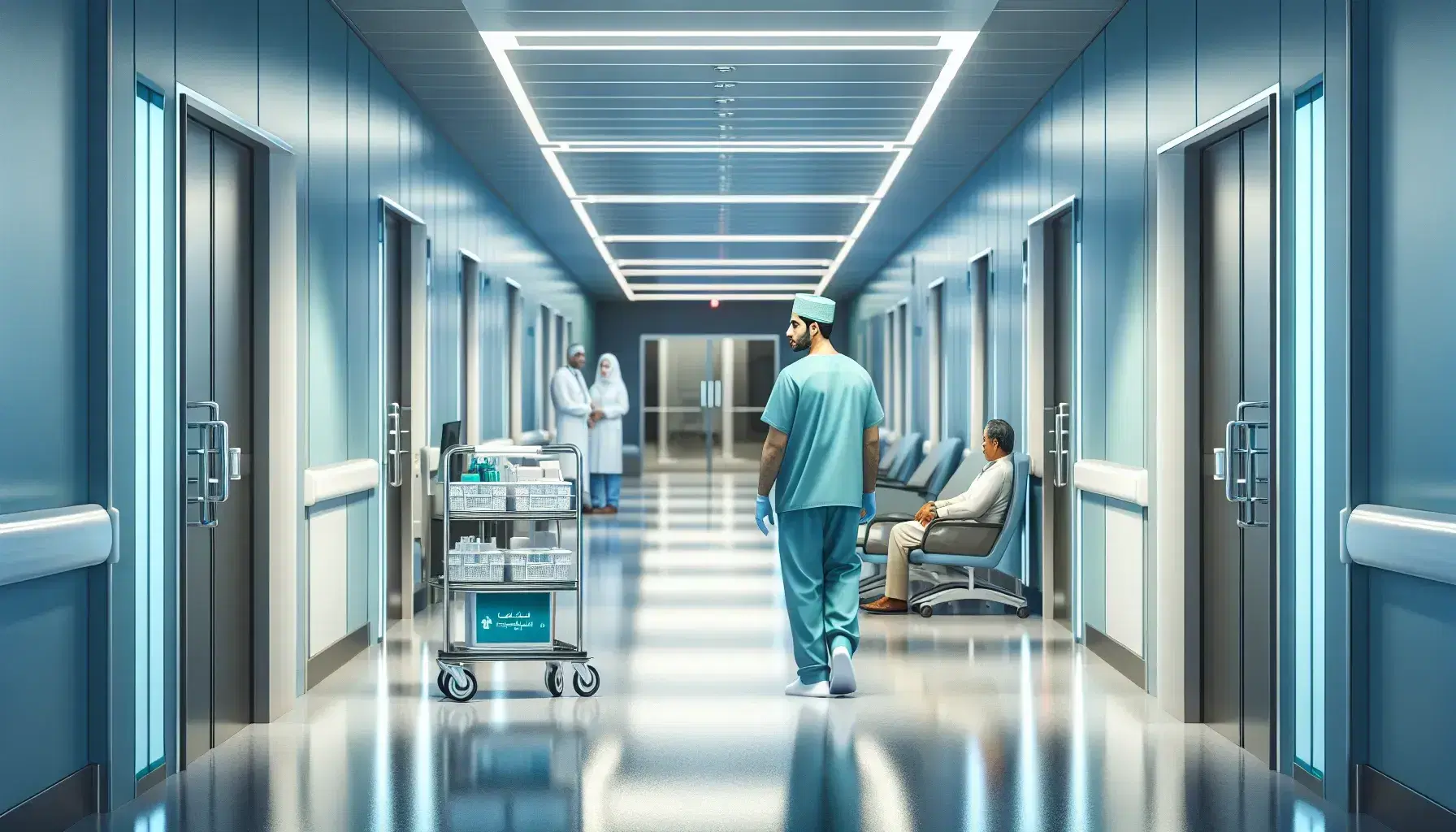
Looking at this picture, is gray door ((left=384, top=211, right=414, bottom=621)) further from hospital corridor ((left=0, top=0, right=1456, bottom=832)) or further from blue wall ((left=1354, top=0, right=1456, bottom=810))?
blue wall ((left=1354, top=0, right=1456, bottom=810))

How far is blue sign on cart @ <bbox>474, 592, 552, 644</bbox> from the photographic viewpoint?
5.60 meters

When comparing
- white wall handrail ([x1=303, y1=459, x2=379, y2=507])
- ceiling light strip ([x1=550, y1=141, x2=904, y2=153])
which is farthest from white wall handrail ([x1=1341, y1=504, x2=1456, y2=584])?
ceiling light strip ([x1=550, y1=141, x2=904, y2=153])

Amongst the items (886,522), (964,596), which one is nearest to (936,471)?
(886,522)

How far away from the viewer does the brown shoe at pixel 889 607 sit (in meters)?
7.99

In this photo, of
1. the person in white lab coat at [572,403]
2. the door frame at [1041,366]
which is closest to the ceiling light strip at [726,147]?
the door frame at [1041,366]

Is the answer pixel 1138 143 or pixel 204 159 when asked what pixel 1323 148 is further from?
pixel 204 159

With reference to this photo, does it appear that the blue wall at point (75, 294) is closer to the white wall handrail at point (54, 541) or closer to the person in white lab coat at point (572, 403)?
the white wall handrail at point (54, 541)

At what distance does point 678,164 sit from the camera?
10250 mm

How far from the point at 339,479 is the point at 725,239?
31.6 ft

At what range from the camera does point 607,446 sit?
594 inches

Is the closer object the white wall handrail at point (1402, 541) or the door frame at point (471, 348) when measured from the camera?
the white wall handrail at point (1402, 541)

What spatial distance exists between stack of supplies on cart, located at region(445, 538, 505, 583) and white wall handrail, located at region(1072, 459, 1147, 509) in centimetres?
259

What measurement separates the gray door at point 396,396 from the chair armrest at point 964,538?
2885mm

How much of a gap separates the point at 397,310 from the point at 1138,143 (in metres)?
4.12
